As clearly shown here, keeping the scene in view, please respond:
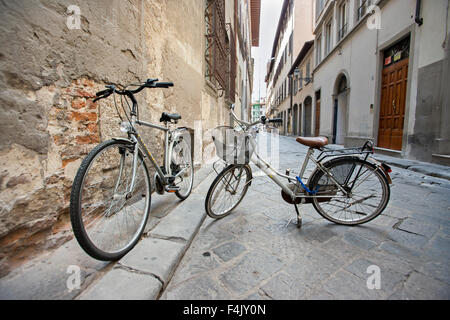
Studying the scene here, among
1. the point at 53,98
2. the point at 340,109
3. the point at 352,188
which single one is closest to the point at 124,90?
the point at 53,98

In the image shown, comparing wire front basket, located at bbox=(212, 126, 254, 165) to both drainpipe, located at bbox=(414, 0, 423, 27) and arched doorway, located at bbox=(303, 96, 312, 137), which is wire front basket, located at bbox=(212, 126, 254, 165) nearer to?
drainpipe, located at bbox=(414, 0, 423, 27)

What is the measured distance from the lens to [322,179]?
6.97 feet

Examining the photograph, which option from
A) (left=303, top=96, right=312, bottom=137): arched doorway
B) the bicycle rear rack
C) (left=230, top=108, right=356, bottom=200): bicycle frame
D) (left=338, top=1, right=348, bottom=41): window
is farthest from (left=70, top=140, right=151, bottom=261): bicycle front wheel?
(left=303, top=96, right=312, bottom=137): arched doorway

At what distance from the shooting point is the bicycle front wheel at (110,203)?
4.70 feet

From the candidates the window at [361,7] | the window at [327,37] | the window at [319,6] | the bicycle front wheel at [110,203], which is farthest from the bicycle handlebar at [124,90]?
the window at [319,6]

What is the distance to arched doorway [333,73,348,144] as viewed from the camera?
1093cm

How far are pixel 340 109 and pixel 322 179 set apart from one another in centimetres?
1069

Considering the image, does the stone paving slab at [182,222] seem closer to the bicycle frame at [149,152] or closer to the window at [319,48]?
the bicycle frame at [149,152]

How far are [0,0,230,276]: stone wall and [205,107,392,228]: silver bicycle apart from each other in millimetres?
1096

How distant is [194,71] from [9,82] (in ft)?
11.4

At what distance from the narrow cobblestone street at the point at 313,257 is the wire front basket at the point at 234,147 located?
2.11ft

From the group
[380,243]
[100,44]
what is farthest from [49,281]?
[380,243]

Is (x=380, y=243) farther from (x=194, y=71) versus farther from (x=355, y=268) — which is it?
(x=194, y=71)
